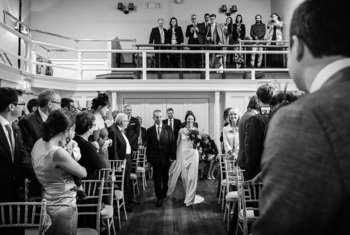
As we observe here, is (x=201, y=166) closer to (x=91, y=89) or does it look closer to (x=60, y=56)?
(x=91, y=89)

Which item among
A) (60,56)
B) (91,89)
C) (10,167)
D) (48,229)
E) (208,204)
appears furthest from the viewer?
(60,56)

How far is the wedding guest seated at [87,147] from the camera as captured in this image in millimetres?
2984

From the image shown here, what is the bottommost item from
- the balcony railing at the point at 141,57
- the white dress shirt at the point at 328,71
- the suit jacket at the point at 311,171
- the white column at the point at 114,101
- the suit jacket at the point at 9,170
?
the suit jacket at the point at 9,170

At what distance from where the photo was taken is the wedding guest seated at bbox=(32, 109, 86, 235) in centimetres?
219

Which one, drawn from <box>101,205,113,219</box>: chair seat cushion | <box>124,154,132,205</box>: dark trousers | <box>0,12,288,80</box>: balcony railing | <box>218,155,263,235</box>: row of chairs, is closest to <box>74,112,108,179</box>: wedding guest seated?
<box>101,205,113,219</box>: chair seat cushion

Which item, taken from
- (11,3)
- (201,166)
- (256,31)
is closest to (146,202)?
(201,166)

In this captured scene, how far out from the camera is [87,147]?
298cm

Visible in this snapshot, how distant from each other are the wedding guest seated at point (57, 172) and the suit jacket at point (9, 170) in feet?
1.91

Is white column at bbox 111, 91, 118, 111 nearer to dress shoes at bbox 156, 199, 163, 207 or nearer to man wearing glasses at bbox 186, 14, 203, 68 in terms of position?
man wearing glasses at bbox 186, 14, 203, 68

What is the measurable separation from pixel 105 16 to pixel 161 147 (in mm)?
8139

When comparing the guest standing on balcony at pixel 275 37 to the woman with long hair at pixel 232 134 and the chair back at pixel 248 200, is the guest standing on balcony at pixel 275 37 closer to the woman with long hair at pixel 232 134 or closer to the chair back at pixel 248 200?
the woman with long hair at pixel 232 134

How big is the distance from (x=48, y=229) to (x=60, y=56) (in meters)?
10.5

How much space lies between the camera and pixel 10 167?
272cm

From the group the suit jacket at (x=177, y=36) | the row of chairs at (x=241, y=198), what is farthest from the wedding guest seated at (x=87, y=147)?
the suit jacket at (x=177, y=36)
